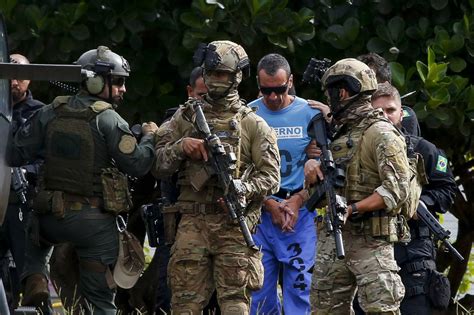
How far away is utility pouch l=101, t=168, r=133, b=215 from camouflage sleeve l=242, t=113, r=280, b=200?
31.0 inches

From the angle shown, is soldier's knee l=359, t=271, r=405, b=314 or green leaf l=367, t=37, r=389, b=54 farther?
green leaf l=367, t=37, r=389, b=54

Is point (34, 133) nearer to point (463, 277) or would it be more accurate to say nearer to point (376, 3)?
point (376, 3)

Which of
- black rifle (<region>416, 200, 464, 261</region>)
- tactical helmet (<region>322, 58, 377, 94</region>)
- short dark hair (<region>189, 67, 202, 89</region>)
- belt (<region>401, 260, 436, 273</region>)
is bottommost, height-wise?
belt (<region>401, 260, 436, 273</region>)

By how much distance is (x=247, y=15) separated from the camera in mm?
9859

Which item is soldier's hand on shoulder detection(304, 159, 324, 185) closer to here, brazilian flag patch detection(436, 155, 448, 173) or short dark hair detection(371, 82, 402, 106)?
short dark hair detection(371, 82, 402, 106)

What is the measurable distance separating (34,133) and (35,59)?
1.92 meters

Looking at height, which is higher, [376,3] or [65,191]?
[376,3]

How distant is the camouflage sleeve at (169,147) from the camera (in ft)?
26.9

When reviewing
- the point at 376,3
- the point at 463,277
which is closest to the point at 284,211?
the point at 376,3

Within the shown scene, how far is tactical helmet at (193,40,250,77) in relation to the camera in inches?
323

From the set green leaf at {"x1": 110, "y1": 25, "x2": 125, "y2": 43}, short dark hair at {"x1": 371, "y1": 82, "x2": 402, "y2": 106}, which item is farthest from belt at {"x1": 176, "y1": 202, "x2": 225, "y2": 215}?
green leaf at {"x1": 110, "y1": 25, "x2": 125, "y2": 43}

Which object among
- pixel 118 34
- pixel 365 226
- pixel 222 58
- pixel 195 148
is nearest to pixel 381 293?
pixel 365 226

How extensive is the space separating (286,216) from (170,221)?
94 cm

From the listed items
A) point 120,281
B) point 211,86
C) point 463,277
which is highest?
point 211,86
